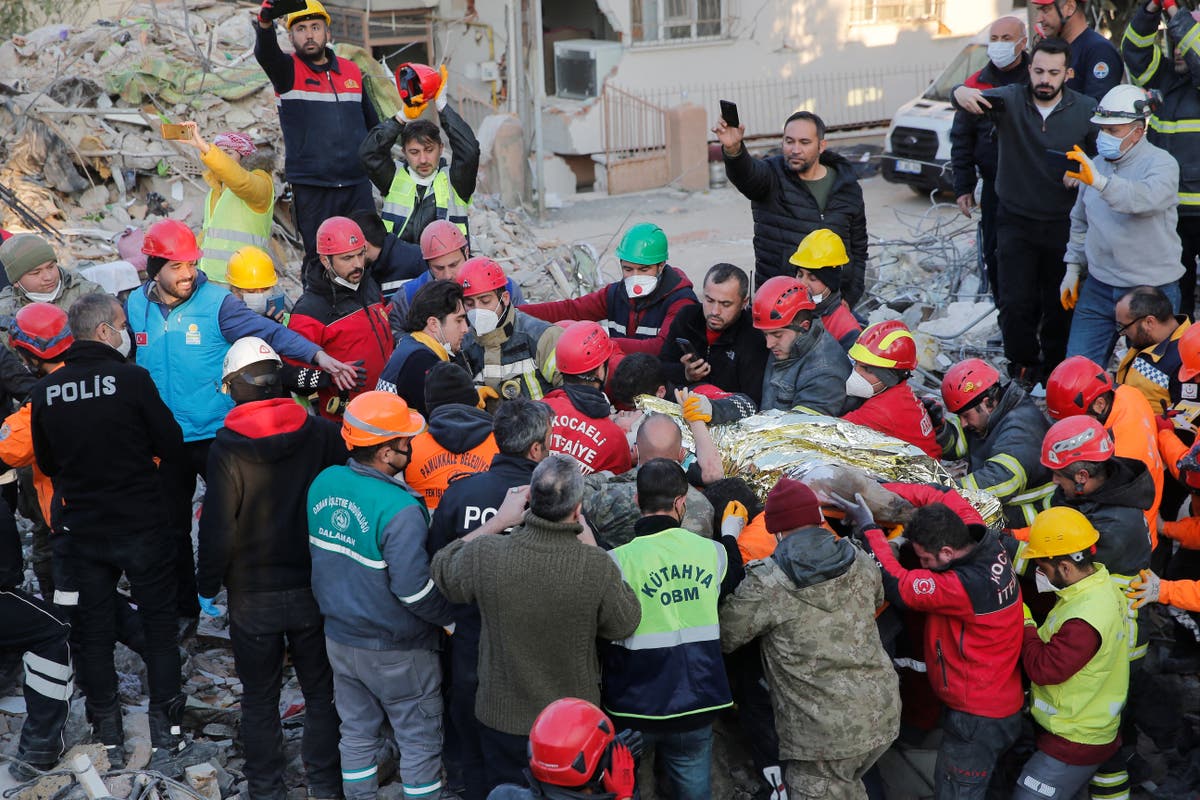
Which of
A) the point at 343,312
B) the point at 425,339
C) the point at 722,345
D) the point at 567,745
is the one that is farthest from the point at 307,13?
the point at 567,745

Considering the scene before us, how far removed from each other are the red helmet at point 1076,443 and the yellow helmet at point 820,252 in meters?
2.01

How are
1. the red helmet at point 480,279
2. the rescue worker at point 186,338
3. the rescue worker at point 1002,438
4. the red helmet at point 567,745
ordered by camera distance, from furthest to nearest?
the red helmet at point 480,279, the rescue worker at point 186,338, the rescue worker at point 1002,438, the red helmet at point 567,745

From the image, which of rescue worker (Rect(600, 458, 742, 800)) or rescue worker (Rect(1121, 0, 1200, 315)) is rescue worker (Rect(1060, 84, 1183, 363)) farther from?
rescue worker (Rect(600, 458, 742, 800))

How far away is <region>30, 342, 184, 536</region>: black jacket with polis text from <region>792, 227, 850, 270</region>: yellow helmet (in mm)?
3643

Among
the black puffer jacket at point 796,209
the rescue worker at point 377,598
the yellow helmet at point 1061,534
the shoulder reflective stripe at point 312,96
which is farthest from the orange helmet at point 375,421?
the shoulder reflective stripe at point 312,96

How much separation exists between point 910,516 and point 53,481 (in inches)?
160

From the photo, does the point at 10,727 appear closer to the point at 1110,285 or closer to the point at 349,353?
the point at 349,353

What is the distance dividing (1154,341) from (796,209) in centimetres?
233

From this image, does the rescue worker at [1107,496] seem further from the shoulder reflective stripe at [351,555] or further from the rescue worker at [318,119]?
the rescue worker at [318,119]

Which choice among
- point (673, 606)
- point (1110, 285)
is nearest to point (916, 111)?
point (1110, 285)

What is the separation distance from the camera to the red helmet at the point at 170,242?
6.46 m

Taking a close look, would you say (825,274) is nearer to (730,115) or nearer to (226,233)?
(730,115)

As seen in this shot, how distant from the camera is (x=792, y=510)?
4922 millimetres

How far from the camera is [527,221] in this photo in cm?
1706
